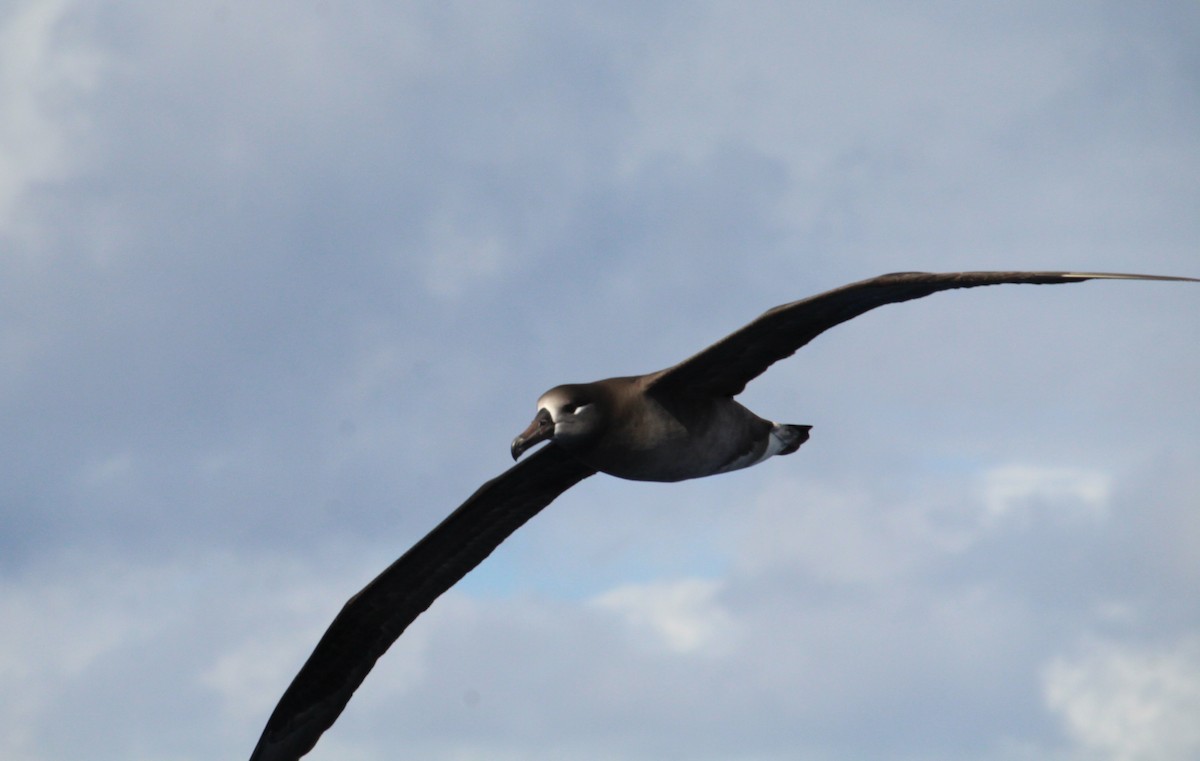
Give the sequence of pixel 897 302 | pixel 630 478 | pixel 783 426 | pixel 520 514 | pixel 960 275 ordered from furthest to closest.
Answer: pixel 520 514, pixel 783 426, pixel 630 478, pixel 897 302, pixel 960 275

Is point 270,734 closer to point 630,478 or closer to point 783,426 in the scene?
point 630,478

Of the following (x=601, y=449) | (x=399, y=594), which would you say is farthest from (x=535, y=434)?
(x=399, y=594)

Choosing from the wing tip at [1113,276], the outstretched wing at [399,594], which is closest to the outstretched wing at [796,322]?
the wing tip at [1113,276]

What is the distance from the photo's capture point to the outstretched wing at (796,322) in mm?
9953

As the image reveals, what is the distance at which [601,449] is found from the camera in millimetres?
11508

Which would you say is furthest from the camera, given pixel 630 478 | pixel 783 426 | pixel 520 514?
pixel 520 514

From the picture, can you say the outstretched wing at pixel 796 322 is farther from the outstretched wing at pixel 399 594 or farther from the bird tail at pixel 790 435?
the outstretched wing at pixel 399 594

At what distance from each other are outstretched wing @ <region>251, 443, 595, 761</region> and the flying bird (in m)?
0.01

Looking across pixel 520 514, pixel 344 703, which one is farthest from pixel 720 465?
pixel 344 703

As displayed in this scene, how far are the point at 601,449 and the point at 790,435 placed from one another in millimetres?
2635

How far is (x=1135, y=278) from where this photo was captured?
367 inches

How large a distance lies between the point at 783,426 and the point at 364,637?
5502 millimetres

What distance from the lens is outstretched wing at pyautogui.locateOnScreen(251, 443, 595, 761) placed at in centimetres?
1388

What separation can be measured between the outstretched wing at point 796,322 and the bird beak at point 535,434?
1.06 meters
